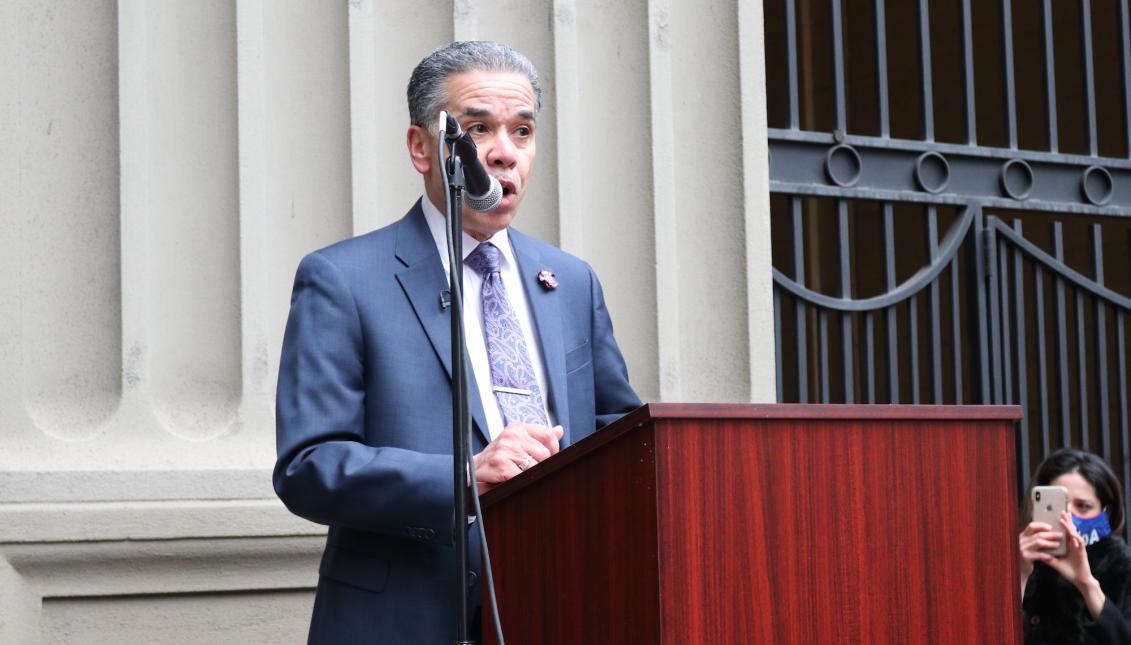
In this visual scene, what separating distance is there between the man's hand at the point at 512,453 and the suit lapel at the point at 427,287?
8.2 inches

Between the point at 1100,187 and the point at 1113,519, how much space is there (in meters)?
1.10

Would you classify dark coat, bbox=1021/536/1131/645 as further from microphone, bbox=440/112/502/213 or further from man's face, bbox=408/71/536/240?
microphone, bbox=440/112/502/213

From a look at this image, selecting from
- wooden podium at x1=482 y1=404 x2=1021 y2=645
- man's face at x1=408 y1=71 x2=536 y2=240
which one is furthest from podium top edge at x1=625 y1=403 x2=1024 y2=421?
man's face at x1=408 y1=71 x2=536 y2=240

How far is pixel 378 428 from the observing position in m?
2.30

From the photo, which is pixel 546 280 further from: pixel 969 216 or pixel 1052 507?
pixel 969 216

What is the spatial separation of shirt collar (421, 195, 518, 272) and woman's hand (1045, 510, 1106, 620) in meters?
2.00

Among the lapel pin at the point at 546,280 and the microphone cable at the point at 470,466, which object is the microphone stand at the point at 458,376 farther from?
the lapel pin at the point at 546,280

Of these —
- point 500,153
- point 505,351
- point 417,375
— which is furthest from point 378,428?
point 500,153

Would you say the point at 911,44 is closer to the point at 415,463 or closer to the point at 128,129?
Result: the point at 128,129

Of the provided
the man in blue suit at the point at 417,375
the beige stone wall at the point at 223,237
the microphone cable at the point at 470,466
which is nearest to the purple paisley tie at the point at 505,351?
the man in blue suit at the point at 417,375

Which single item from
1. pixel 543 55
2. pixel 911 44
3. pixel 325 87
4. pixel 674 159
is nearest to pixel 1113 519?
pixel 674 159

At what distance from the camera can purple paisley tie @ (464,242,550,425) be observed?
233 cm

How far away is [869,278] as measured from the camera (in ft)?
33.2

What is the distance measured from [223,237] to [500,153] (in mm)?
1436
